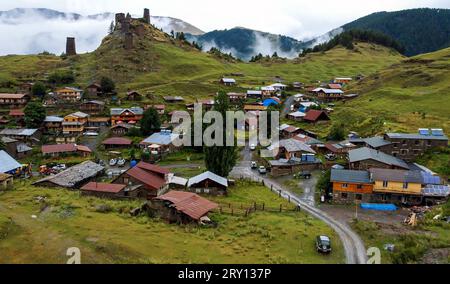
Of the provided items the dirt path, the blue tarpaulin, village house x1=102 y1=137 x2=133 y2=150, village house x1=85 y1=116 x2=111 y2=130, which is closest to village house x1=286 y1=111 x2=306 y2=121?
the dirt path

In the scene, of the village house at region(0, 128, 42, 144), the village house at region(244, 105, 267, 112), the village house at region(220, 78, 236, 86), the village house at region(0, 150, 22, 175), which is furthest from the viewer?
the village house at region(220, 78, 236, 86)

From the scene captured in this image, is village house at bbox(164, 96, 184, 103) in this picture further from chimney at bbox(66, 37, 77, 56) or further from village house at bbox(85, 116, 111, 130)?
chimney at bbox(66, 37, 77, 56)

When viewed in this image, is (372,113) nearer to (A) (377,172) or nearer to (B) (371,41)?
(A) (377,172)

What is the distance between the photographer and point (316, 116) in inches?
3391

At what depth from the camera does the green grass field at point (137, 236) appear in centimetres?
2678

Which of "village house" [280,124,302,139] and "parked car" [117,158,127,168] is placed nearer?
"parked car" [117,158,127,168]

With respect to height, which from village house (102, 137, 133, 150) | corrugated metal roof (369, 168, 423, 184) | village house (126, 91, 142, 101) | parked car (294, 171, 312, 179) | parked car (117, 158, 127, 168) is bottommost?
parked car (294, 171, 312, 179)

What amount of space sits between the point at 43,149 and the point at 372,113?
6526cm

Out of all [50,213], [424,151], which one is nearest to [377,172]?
[424,151]

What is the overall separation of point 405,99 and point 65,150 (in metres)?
74.3

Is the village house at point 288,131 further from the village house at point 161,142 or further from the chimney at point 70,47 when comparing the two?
the chimney at point 70,47

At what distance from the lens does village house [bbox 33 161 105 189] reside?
48.8 m

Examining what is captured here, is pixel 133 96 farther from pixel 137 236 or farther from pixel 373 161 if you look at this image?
pixel 137 236

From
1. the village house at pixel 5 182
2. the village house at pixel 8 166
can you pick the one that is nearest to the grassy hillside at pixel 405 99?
the village house at pixel 5 182
